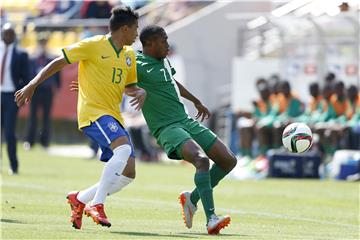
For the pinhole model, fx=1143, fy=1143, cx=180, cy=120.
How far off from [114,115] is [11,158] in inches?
356

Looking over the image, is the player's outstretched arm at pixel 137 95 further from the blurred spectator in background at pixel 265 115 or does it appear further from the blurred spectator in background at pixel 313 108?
the blurred spectator in background at pixel 265 115

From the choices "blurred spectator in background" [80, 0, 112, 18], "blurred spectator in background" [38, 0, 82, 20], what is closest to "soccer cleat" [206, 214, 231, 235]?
"blurred spectator in background" [80, 0, 112, 18]

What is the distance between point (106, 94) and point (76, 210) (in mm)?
1213

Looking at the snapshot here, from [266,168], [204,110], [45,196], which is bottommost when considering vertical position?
[266,168]

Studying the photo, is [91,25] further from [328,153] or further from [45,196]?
[45,196]

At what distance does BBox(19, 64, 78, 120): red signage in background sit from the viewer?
33.3 meters

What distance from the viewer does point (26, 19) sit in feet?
117

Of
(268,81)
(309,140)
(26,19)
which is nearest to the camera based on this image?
(309,140)

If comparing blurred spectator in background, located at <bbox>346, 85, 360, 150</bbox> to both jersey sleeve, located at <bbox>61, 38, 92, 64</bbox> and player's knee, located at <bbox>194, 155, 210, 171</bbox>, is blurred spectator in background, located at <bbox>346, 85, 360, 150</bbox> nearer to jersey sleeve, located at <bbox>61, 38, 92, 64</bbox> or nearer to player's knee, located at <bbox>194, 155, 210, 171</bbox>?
player's knee, located at <bbox>194, 155, 210, 171</bbox>

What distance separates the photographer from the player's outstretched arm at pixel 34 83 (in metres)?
11.1

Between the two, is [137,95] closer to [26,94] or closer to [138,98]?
[138,98]

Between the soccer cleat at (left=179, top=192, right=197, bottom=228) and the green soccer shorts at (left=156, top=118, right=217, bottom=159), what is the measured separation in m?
0.46

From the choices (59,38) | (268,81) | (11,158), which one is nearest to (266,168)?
(268,81)

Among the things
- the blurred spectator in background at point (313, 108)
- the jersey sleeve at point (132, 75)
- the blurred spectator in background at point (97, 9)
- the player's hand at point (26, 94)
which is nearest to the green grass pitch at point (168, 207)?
the player's hand at point (26, 94)
